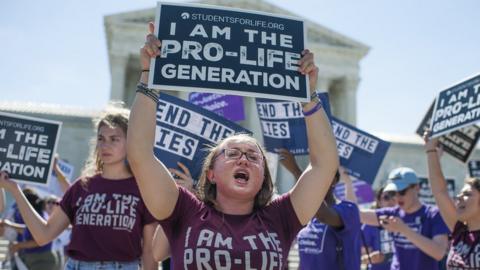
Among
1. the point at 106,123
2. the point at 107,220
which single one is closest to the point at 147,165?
the point at 107,220

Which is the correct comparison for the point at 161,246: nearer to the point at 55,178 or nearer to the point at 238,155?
the point at 238,155

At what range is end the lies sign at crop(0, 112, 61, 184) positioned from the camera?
463 cm

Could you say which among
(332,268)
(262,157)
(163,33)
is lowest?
(332,268)

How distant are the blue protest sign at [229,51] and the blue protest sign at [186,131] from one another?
1335 mm

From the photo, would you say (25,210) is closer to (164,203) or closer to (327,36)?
(164,203)

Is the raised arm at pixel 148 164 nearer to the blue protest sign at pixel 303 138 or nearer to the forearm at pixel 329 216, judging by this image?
the forearm at pixel 329 216

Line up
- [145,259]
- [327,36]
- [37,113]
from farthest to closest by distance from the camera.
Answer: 1. [327,36]
2. [37,113]
3. [145,259]

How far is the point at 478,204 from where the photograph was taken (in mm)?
4145

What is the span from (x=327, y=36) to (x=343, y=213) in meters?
38.2

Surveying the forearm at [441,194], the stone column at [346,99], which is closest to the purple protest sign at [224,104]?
the forearm at [441,194]

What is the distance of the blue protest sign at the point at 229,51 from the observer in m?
2.69

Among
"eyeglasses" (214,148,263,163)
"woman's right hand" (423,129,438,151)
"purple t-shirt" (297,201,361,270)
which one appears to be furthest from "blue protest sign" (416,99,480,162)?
"eyeglasses" (214,148,263,163)

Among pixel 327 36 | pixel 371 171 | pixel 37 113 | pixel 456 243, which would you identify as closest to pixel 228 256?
pixel 456 243

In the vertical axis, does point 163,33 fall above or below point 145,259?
above
